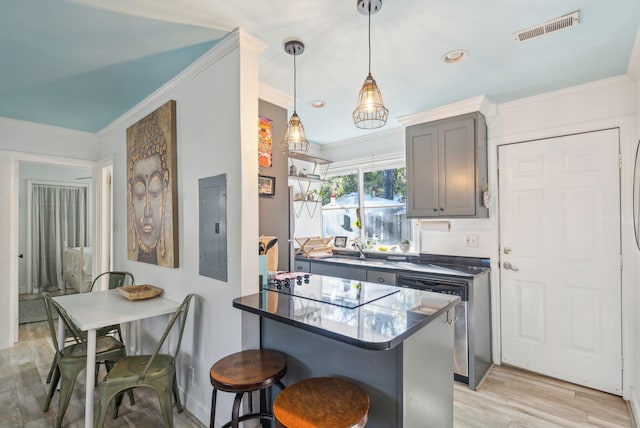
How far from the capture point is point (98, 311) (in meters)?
2.18

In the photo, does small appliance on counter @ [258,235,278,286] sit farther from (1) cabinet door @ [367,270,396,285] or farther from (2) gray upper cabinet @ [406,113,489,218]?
(2) gray upper cabinet @ [406,113,489,218]

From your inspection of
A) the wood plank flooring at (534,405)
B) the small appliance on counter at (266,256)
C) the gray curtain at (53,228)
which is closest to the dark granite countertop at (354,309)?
the small appliance on counter at (266,256)

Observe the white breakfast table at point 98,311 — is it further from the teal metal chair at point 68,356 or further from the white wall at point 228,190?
the white wall at point 228,190

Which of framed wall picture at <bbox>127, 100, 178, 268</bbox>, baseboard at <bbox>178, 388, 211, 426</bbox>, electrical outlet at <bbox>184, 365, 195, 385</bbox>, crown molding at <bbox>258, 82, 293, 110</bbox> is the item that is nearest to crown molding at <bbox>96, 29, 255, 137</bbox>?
framed wall picture at <bbox>127, 100, 178, 268</bbox>

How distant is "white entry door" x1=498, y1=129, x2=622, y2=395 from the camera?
8.24 ft

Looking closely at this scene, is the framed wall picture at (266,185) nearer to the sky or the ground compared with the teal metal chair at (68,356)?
nearer to the sky

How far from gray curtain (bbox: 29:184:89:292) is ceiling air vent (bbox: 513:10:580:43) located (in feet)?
22.3

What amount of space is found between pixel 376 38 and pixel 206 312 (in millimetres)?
2082

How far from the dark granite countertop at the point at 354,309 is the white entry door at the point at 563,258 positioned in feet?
5.31

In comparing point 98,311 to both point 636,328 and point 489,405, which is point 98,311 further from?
point 636,328

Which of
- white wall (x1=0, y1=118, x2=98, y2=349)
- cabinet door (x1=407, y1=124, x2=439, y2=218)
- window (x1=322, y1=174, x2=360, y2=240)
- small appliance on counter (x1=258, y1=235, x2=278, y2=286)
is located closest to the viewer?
small appliance on counter (x1=258, y1=235, x2=278, y2=286)

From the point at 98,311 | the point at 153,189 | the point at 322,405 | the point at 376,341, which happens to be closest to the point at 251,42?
the point at 153,189

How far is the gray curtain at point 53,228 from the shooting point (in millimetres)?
5469

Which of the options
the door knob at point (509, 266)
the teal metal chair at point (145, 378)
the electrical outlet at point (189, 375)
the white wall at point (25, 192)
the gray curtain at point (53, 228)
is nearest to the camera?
the teal metal chair at point (145, 378)
